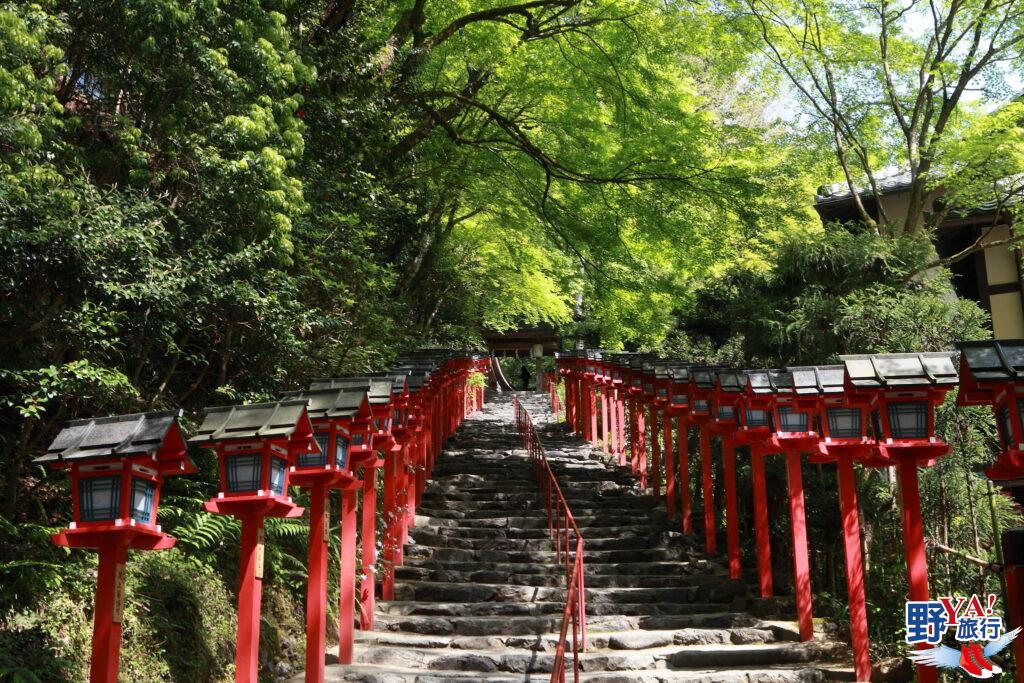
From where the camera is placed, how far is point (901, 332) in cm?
1286

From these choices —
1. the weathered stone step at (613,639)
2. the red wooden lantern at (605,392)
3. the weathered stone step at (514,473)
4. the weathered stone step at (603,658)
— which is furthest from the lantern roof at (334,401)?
the red wooden lantern at (605,392)

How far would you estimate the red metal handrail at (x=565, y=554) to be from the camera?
7810 millimetres

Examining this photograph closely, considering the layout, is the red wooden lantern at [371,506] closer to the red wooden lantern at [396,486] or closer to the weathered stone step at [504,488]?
the red wooden lantern at [396,486]

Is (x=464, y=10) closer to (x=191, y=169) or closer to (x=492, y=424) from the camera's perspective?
(x=191, y=169)

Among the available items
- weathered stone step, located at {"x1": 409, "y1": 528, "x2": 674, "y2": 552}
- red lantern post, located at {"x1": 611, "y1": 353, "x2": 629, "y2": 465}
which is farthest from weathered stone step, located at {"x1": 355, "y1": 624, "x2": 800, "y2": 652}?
red lantern post, located at {"x1": 611, "y1": 353, "x2": 629, "y2": 465}

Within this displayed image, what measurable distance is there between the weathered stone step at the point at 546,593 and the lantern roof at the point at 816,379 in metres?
3.62

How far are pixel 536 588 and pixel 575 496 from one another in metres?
4.46

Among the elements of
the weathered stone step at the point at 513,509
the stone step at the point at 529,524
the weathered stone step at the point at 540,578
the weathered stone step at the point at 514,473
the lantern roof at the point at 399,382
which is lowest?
the weathered stone step at the point at 540,578

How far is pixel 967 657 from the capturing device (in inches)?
320

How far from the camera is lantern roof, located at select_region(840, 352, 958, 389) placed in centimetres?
796

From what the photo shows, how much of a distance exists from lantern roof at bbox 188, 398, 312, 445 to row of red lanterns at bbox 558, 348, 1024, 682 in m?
5.13

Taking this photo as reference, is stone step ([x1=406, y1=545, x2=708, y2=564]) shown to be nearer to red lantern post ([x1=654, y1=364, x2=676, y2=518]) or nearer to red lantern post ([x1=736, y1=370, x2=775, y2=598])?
red lantern post ([x1=654, y1=364, x2=676, y2=518])

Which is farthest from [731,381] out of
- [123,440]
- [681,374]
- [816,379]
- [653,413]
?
[123,440]

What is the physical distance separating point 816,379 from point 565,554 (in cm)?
448
